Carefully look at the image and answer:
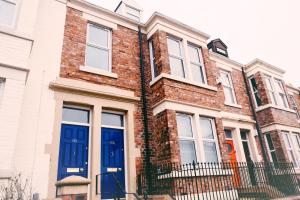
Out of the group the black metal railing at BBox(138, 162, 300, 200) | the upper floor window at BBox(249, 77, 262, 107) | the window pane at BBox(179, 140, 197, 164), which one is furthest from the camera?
the upper floor window at BBox(249, 77, 262, 107)

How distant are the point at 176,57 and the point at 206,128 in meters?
3.27

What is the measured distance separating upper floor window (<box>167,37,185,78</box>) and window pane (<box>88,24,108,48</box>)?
2.74m

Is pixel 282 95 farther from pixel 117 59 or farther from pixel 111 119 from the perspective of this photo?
pixel 111 119

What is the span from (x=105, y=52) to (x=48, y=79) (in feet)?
8.75

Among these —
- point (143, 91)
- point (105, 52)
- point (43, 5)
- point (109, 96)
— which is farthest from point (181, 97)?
point (43, 5)

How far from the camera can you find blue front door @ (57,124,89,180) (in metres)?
6.53

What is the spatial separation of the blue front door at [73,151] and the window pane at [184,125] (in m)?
3.31

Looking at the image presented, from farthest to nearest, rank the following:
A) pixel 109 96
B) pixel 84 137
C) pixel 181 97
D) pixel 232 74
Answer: pixel 232 74, pixel 181 97, pixel 109 96, pixel 84 137

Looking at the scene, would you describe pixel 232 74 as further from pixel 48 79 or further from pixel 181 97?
pixel 48 79

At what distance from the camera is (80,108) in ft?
24.8

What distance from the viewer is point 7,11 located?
22.4 feet

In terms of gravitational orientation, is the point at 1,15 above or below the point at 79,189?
above

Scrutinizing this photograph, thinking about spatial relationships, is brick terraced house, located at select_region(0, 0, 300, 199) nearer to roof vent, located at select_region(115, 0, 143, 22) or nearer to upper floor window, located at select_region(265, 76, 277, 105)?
roof vent, located at select_region(115, 0, 143, 22)

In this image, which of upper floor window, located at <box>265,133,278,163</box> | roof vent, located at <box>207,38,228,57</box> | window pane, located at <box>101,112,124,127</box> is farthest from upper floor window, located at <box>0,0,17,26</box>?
upper floor window, located at <box>265,133,278,163</box>
